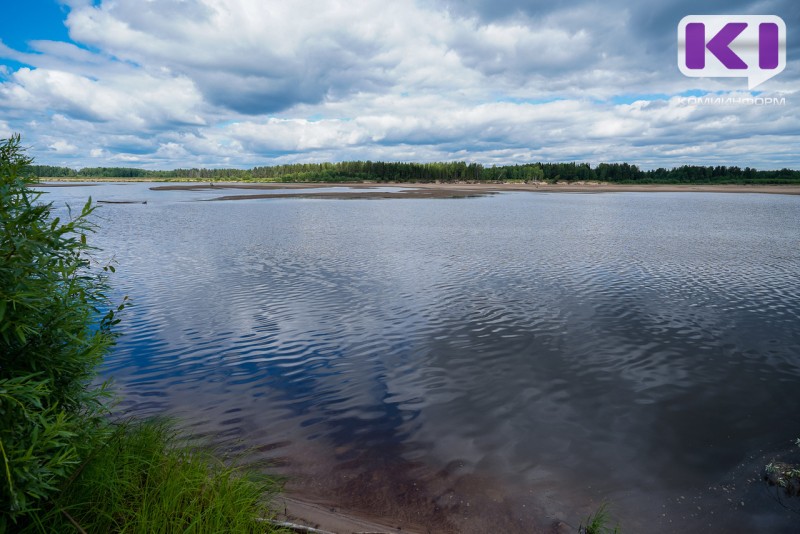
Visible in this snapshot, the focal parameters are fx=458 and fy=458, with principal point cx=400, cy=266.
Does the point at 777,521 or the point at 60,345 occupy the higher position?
the point at 60,345

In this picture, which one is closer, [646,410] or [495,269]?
[646,410]

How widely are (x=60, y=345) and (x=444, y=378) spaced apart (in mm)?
10783

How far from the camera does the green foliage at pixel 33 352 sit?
502cm

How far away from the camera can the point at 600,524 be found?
27.8ft

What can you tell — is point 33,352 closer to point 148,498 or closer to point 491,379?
point 148,498

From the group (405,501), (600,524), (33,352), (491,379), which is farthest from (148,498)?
(491,379)

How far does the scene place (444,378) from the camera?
1482 cm

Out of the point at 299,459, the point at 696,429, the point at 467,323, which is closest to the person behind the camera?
the point at 299,459

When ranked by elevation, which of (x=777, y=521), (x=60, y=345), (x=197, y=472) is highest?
(x=60, y=345)

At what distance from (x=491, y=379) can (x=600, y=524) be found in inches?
252

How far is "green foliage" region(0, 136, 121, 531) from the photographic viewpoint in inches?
198

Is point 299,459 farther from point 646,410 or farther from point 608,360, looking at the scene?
point 608,360

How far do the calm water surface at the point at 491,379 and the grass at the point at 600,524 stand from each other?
17 cm

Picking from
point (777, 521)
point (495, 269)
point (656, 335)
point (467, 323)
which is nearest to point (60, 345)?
point (777, 521)
